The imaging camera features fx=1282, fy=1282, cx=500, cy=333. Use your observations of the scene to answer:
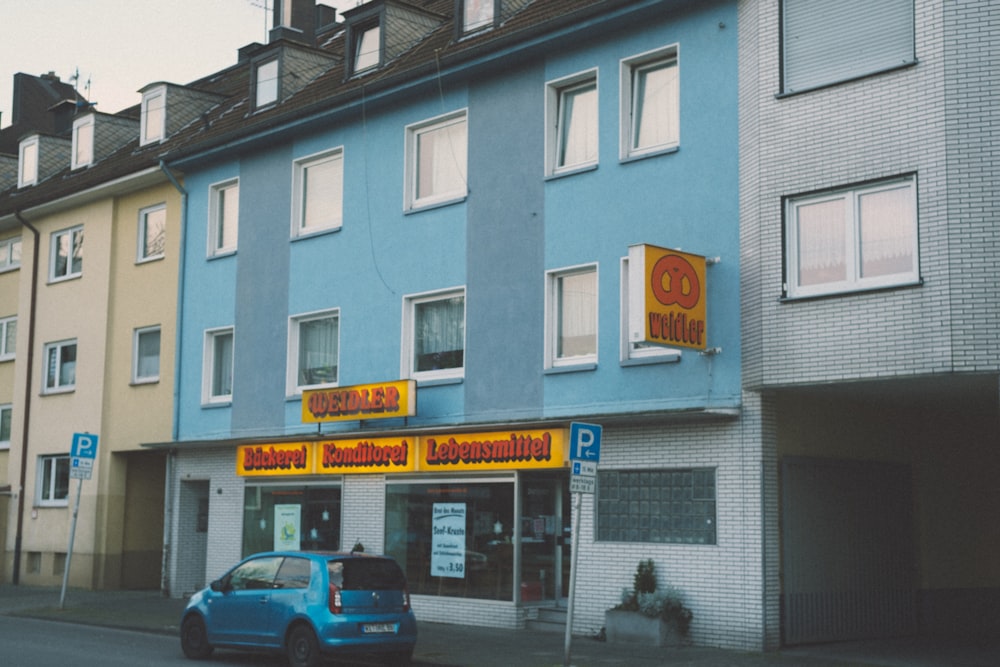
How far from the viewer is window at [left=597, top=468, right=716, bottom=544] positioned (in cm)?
1673

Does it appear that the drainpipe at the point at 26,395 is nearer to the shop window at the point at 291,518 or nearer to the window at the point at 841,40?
the shop window at the point at 291,518

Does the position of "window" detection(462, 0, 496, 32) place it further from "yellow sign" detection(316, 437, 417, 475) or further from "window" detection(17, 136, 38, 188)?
"window" detection(17, 136, 38, 188)

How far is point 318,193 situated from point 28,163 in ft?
46.8

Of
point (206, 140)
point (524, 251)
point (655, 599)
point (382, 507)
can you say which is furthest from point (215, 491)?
point (655, 599)

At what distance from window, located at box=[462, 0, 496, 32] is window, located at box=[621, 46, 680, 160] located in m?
3.98

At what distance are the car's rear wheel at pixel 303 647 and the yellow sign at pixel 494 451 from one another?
4926 millimetres

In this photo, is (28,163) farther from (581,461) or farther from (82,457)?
(581,461)

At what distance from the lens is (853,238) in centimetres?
1530

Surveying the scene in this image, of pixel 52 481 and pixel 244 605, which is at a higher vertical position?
pixel 52 481

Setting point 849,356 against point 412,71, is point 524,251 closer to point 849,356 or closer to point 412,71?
point 412,71

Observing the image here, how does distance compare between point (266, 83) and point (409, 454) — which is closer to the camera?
point (409, 454)

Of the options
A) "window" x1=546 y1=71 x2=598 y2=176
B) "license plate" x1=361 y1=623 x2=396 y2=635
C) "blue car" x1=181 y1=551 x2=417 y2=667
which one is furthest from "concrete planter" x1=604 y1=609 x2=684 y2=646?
"window" x1=546 y1=71 x2=598 y2=176

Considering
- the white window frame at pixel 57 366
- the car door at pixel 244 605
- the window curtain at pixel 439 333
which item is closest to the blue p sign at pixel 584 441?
the car door at pixel 244 605

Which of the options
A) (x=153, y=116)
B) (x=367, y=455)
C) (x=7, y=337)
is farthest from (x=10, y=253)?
(x=367, y=455)
